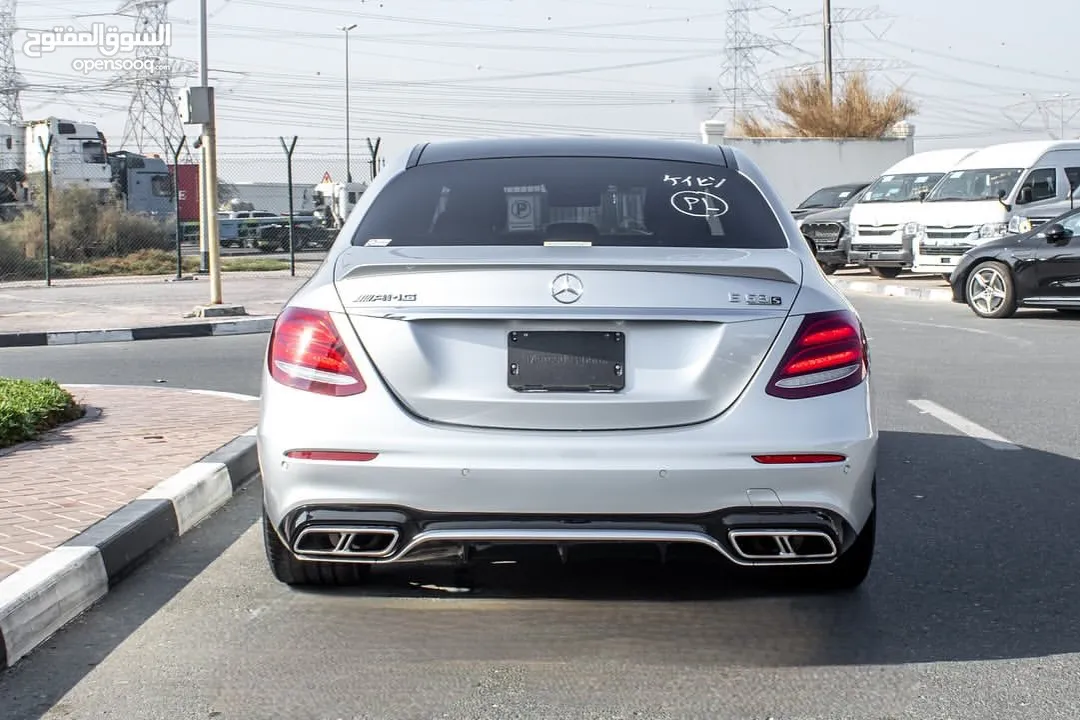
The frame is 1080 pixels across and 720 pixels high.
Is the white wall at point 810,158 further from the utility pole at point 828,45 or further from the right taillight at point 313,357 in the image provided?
the right taillight at point 313,357

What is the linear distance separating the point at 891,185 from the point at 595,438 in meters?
22.1

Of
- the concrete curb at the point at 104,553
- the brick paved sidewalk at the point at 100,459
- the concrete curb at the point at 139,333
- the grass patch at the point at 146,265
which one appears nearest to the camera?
the concrete curb at the point at 104,553

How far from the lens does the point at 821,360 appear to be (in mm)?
4285

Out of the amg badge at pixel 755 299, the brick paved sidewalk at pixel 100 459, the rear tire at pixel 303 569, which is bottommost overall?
the rear tire at pixel 303 569

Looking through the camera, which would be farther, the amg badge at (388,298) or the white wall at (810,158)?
the white wall at (810,158)

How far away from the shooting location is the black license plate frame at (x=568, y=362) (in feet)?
13.7

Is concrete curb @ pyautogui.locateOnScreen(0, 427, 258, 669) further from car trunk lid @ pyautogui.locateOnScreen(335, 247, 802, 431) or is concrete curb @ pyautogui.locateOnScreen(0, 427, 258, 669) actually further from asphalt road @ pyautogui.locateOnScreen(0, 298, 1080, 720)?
car trunk lid @ pyautogui.locateOnScreen(335, 247, 802, 431)

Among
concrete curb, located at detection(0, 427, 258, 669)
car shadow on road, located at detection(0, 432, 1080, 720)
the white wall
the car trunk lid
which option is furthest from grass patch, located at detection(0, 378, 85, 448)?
the white wall

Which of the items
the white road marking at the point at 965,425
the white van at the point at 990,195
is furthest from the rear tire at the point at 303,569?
the white van at the point at 990,195

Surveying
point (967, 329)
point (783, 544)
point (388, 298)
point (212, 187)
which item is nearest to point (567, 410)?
point (388, 298)

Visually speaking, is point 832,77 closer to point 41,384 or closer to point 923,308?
point 923,308

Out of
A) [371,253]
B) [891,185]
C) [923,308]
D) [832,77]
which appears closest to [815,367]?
[371,253]

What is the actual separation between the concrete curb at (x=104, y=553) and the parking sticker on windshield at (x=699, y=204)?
Answer: 2.38 metres

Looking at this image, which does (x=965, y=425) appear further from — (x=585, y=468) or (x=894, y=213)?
(x=894, y=213)
